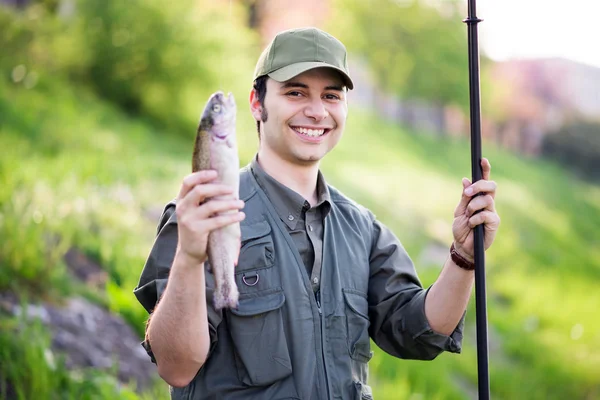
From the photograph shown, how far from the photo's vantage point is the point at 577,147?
23.5 meters

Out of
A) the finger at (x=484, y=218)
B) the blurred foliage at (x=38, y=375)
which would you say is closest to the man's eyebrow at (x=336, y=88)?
the finger at (x=484, y=218)

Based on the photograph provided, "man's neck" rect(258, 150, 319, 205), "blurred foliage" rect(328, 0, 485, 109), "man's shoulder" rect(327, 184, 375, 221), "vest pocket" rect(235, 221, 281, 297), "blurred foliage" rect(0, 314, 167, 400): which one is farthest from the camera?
"blurred foliage" rect(328, 0, 485, 109)

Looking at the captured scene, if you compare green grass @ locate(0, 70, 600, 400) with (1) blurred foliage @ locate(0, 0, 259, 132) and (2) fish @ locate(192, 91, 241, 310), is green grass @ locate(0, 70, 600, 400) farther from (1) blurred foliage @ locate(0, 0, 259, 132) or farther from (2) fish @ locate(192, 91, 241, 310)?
(2) fish @ locate(192, 91, 241, 310)

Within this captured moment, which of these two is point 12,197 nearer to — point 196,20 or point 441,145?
point 196,20

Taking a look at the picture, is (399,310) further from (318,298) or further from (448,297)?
(318,298)

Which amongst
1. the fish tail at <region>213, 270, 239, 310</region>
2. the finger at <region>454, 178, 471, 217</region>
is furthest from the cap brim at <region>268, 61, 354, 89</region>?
the fish tail at <region>213, 270, 239, 310</region>

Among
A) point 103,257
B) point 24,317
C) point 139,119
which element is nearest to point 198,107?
point 139,119

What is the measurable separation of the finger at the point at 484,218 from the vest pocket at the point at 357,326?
0.50 metres

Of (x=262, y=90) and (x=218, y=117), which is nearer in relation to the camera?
(x=218, y=117)

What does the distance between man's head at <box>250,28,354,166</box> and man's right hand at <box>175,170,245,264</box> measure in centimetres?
70

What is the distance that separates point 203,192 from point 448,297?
1.16 meters

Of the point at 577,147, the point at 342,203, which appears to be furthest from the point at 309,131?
the point at 577,147

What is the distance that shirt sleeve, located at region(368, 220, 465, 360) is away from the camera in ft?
8.71

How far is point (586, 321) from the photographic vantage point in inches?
435
